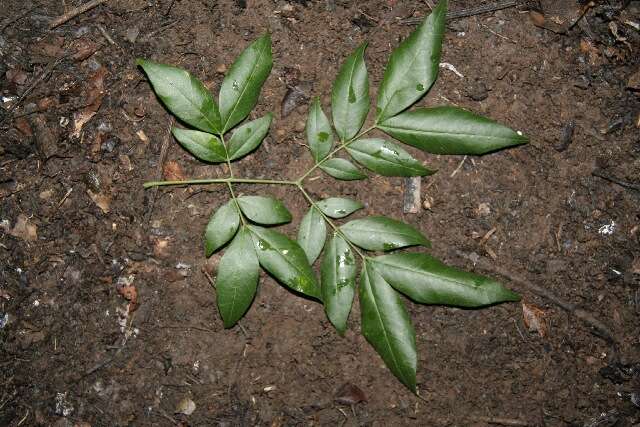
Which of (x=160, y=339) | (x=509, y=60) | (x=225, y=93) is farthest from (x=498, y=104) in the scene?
(x=160, y=339)

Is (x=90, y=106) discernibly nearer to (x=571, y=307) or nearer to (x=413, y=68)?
(x=413, y=68)

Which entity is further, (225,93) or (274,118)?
(274,118)

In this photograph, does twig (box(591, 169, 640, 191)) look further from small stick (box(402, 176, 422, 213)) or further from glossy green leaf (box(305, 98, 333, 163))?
glossy green leaf (box(305, 98, 333, 163))

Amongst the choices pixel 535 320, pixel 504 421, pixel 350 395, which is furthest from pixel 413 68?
Result: pixel 504 421

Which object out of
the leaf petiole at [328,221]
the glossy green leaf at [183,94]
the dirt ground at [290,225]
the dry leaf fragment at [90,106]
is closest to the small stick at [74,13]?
the dirt ground at [290,225]

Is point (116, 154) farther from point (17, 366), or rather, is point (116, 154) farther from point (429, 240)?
point (429, 240)

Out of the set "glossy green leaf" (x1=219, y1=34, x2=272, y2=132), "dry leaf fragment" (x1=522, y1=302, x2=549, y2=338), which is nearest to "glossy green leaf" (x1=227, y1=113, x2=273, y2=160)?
"glossy green leaf" (x1=219, y1=34, x2=272, y2=132)

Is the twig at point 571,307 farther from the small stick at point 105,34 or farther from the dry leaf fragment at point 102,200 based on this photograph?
the small stick at point 105,34

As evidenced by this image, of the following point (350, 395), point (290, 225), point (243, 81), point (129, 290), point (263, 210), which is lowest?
point (350, 395)
